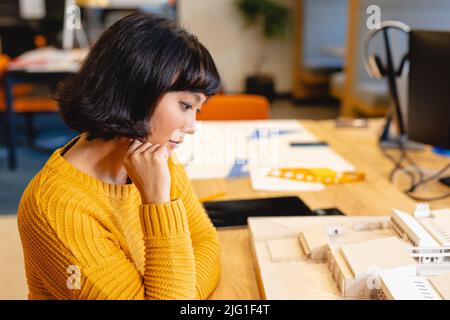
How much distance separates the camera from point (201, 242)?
106 cm

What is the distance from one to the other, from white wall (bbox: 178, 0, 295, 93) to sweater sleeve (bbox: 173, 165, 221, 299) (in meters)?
5.04

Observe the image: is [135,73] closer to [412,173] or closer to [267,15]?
[412,173]

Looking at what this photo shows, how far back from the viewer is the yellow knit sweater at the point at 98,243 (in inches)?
31.7

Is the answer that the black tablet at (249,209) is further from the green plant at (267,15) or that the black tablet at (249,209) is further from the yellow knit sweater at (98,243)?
the green plant at (267,15)

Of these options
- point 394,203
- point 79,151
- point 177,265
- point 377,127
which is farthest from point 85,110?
point 377,127

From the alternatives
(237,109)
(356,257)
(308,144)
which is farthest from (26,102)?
(356,257)

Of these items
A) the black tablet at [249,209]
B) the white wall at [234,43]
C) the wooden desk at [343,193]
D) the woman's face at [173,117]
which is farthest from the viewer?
the white wall at [234,43]

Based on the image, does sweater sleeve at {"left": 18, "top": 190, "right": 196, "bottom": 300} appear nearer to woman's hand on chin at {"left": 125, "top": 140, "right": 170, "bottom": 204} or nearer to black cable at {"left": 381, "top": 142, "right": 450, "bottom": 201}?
woman's hand on chin at {"left": 125, "top": 140, "right": 170, "bottom": 204}

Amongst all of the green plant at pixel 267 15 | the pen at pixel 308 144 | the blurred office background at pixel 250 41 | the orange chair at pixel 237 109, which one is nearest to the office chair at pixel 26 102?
the blurred office background at pixel 250 41

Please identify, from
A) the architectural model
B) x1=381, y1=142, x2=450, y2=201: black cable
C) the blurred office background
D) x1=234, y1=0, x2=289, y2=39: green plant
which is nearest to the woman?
the architectural model

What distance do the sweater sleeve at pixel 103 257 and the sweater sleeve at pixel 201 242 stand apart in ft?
0.21

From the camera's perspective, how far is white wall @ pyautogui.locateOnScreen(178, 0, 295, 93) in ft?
20.1
